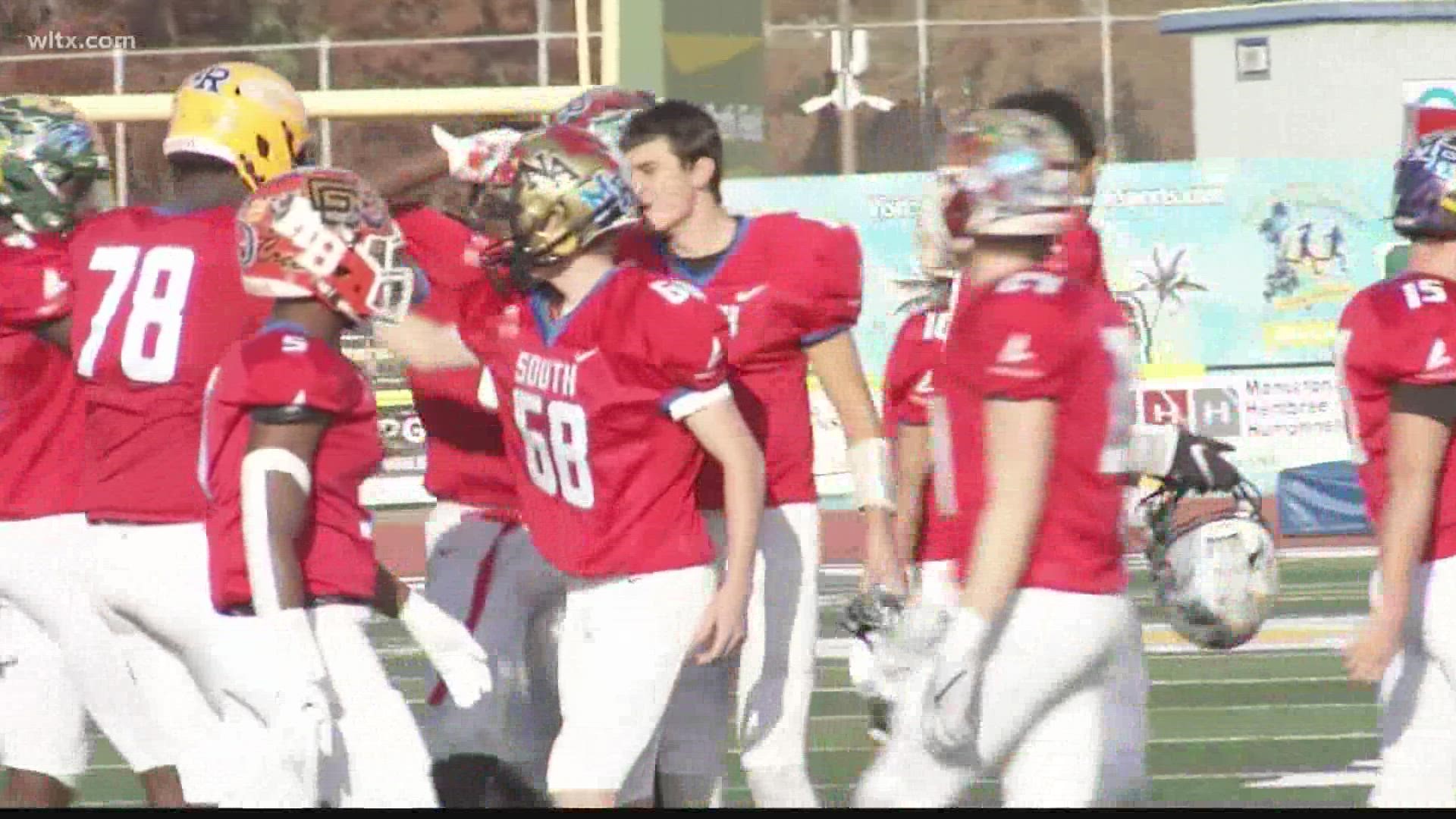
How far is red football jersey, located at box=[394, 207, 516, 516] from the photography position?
711 cm

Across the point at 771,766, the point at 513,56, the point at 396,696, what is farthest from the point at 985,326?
the point at 513,56

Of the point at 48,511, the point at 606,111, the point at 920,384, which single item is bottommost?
the point at 48,511

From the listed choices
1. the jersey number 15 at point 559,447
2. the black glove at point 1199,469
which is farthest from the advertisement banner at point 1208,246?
the black glove at point 1199,469

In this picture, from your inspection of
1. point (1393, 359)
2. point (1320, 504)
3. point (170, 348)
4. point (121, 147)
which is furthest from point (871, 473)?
point (121, 147)

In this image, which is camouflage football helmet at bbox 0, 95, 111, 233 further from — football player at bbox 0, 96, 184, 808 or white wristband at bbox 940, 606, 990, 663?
white wristband at bbox 940, 606, 990, 663

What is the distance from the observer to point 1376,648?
20.3 ft

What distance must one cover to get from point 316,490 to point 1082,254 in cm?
217

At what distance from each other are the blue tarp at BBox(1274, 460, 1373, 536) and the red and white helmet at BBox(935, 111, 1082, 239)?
1343 cm

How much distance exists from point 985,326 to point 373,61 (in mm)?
24433

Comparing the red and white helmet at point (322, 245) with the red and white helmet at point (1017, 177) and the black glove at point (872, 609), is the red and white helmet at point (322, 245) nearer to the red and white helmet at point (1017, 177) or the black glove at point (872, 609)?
the red and white helmet at point (1017, 177)

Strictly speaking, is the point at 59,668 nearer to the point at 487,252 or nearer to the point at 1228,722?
the point at 487,252

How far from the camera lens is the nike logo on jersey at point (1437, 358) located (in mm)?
6238

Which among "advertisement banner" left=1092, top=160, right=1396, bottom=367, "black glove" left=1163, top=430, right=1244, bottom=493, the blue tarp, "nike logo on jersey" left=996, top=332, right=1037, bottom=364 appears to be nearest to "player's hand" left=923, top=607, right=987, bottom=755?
"nike logo on jersey" left=996, top=332, right=1037, bottom=364

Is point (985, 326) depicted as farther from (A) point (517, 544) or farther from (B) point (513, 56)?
(B) point (513, 56)
